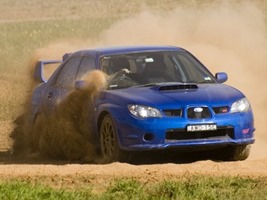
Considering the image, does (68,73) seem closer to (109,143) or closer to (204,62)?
(109,143)

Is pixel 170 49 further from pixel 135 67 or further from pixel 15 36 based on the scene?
pixel 15 36

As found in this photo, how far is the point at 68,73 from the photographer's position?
48.7 ft

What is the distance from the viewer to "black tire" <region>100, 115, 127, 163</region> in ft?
42.1

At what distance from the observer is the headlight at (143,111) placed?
1252cm

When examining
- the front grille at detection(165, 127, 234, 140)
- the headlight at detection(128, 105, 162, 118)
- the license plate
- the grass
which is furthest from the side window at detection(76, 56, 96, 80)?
the grass

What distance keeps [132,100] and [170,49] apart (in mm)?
1896

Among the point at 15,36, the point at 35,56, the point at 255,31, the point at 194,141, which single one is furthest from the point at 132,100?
the point at 15,36

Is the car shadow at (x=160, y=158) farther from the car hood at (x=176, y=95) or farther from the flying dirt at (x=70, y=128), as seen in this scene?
the car hood at (x=176, y=95)

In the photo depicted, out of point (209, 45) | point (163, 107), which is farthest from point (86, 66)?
point (209, 45)

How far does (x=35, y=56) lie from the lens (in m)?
22.2

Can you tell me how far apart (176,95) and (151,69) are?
1.05m

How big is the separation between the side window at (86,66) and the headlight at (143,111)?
5.06 ft

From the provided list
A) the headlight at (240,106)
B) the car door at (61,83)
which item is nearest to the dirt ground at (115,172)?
the headlight at (240,106)

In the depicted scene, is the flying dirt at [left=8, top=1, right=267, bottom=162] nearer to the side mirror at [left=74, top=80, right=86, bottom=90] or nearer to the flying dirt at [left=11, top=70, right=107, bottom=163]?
the flying dirt at [left=11, top=70, right=107, bottom=163]
